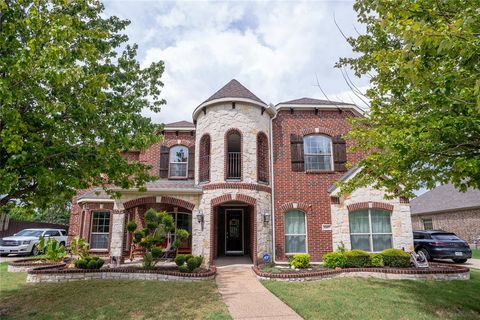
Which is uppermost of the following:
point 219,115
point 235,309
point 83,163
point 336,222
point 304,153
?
point 219,115

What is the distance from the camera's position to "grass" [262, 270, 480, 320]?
698cm

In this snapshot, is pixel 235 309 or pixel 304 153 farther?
pixel 304 153

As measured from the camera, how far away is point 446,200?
2648cm

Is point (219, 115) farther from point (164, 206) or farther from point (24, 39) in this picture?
point (24, 39)

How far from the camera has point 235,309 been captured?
723 centimetres

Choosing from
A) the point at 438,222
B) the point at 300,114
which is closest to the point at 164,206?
the point at 300,114

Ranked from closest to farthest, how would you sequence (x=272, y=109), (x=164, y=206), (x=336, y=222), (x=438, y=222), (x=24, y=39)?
(x=24, y=39)
(x=336, y=222)
(x=272, y=109)
(x=164, y=206)
(x=438, y=222)

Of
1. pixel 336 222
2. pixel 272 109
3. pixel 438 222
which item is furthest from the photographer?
pixel 438 222

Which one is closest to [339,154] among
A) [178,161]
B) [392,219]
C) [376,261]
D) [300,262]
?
[392,219]

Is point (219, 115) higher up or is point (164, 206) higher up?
point (219, 115)

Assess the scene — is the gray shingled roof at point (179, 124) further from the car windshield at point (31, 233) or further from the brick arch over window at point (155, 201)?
the car windshield at point (31, 233)

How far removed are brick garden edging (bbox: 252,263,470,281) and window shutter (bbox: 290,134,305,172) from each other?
208 inches

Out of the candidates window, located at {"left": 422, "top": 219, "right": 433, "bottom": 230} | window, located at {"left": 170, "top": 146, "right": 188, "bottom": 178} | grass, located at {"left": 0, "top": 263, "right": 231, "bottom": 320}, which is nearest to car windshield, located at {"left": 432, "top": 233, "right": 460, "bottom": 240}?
grass, located at {"left": 0, "top": 263, "right": 231, "bottom": 320}

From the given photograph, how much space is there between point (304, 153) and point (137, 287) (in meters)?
9.58
